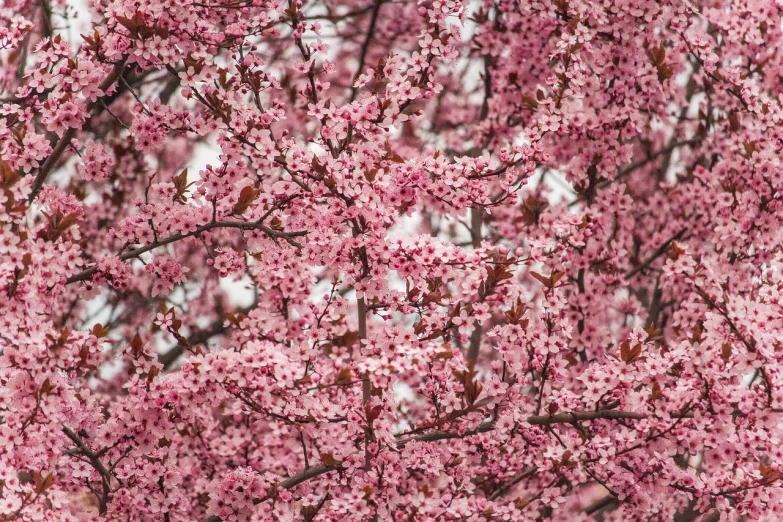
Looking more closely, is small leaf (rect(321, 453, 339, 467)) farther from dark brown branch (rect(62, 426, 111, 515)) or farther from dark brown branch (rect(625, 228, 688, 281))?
dark brown branch (rect(625, 228, 688, 281))

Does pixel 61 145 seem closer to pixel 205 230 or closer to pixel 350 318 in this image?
pixel 205 230

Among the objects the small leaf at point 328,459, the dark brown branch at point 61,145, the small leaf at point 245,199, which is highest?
the dark brown branch at point 61,145

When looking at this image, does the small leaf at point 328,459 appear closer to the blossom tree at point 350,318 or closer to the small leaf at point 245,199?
the blossom tree at point 350,318

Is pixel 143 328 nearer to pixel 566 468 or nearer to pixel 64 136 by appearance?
pixel 64 136

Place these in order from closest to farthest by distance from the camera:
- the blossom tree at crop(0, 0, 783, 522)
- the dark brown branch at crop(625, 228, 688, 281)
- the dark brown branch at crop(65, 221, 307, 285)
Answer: the blossom tree at crop(0, 0, 783, 522)
the dark brown branch at crop(65, 221, 307, 285)
the dark brown branch at crop(625, 228, 688, 281)

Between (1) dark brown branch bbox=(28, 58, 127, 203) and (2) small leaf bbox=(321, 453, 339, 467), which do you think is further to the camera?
(1) dark brown branch bbox=(28, 58, 127, 203)

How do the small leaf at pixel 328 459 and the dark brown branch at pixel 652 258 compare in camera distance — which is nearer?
the small leaf at pixel 328 459

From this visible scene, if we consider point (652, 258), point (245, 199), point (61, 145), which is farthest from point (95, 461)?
point (652, 258)

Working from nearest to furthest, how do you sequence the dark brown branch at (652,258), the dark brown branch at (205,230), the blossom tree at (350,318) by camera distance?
the blossom tree at (350,318)
the dark brown branch at (205,230)
the dark brown branch at (652,258)

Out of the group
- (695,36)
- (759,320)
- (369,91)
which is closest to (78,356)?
(369,91)

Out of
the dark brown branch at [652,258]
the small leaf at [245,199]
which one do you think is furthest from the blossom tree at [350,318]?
the dark brown branch at [652,258]

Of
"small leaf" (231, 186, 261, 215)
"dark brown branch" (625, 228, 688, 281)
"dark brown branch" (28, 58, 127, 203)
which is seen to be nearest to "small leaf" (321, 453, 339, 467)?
"small leaf" (231, 186, 261, 215)
